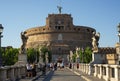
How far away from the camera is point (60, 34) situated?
163500 millimetres

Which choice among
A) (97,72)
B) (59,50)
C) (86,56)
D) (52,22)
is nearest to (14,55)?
(86,56)

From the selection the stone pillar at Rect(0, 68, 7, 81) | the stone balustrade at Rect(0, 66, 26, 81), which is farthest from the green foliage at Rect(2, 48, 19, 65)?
the stone pillar at Rect(0, 68, 7, 81)

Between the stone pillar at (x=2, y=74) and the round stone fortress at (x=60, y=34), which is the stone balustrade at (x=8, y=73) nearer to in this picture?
the stone pillar at (x=2, y=74)

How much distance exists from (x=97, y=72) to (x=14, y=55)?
276 feet

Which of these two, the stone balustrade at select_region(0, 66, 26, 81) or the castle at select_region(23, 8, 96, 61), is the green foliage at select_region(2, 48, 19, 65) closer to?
the castle at select_region(23, 8, 96, 61)

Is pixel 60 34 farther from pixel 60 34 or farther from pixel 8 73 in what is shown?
pixel 8 73

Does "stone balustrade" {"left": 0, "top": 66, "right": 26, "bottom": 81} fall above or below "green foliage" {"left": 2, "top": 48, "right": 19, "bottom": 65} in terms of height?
below

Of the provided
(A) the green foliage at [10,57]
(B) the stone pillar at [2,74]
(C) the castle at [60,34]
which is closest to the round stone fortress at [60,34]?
(C) the castle at [60,34]

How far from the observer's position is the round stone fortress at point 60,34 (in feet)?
535

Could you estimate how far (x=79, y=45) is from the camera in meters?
164

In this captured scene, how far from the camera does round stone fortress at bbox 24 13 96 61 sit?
163 m

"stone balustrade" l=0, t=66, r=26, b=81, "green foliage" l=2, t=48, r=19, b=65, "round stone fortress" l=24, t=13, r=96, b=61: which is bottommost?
"stone balustrade" l=0, t=66, r=26, b=81

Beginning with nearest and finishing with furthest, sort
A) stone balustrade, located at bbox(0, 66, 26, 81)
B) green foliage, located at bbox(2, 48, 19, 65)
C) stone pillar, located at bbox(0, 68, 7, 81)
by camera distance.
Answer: stone pillar, located at bbox(0, 68, 7, 81)
stone balustrade, located at bbox(0, 66, 26, 81)
green foliage, located at bbox(2, 48, 19, 65)

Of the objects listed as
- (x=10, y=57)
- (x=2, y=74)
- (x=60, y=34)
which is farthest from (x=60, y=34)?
(x=2, y=74)
